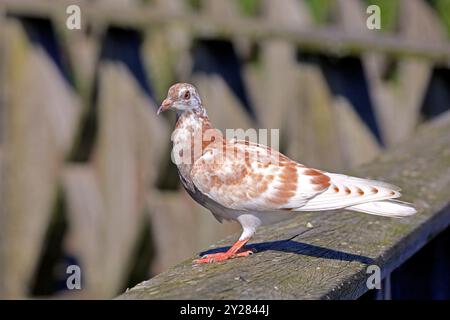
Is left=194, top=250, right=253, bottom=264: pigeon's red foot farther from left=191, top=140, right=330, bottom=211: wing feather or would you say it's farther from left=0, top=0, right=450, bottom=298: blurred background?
left=0, top=0, right=450, bottom=298: blurred background

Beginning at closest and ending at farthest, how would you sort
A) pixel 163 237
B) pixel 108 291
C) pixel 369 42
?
1. pixel 369 42
2. pixel 163 237
3. pixel 108 291

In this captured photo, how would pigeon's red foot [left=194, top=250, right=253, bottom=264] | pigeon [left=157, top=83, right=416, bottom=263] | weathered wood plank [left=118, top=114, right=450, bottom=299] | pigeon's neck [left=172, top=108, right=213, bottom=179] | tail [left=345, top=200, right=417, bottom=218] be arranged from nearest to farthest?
weathered wood plank [left=118, top=114, right=450, bottom=299] < pigeon's red foot [left=194, top=250, right=253, bottom=264] < tail [left=345, top=200, right=417, bottom=218] < pigeon [left=157, top=83, right=416, bottom=263] < pigeon's neck [left=172, top=108, right=213, bottom=179]

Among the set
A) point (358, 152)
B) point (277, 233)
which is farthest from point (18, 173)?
point (277, 233)

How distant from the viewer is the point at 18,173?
6.99 meters

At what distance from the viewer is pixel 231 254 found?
2832 mm

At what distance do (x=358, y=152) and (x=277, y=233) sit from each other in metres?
2.40

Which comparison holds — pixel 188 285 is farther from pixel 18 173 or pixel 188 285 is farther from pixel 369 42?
pixel 18 173

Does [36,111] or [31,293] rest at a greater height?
[36,111]

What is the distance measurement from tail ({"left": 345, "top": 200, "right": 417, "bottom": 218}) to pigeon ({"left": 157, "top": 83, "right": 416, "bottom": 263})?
0.04m

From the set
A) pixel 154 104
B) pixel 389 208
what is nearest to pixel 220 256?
pixel 389 208

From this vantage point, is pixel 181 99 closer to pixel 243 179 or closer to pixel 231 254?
pixel 243 179

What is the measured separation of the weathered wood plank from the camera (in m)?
2.30

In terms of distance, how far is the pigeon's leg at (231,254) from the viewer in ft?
8.95

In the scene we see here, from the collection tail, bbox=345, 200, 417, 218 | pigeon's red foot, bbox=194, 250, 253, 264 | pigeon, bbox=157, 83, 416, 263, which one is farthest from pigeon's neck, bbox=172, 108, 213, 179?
tail, bbox=345, 200, 417, 218
